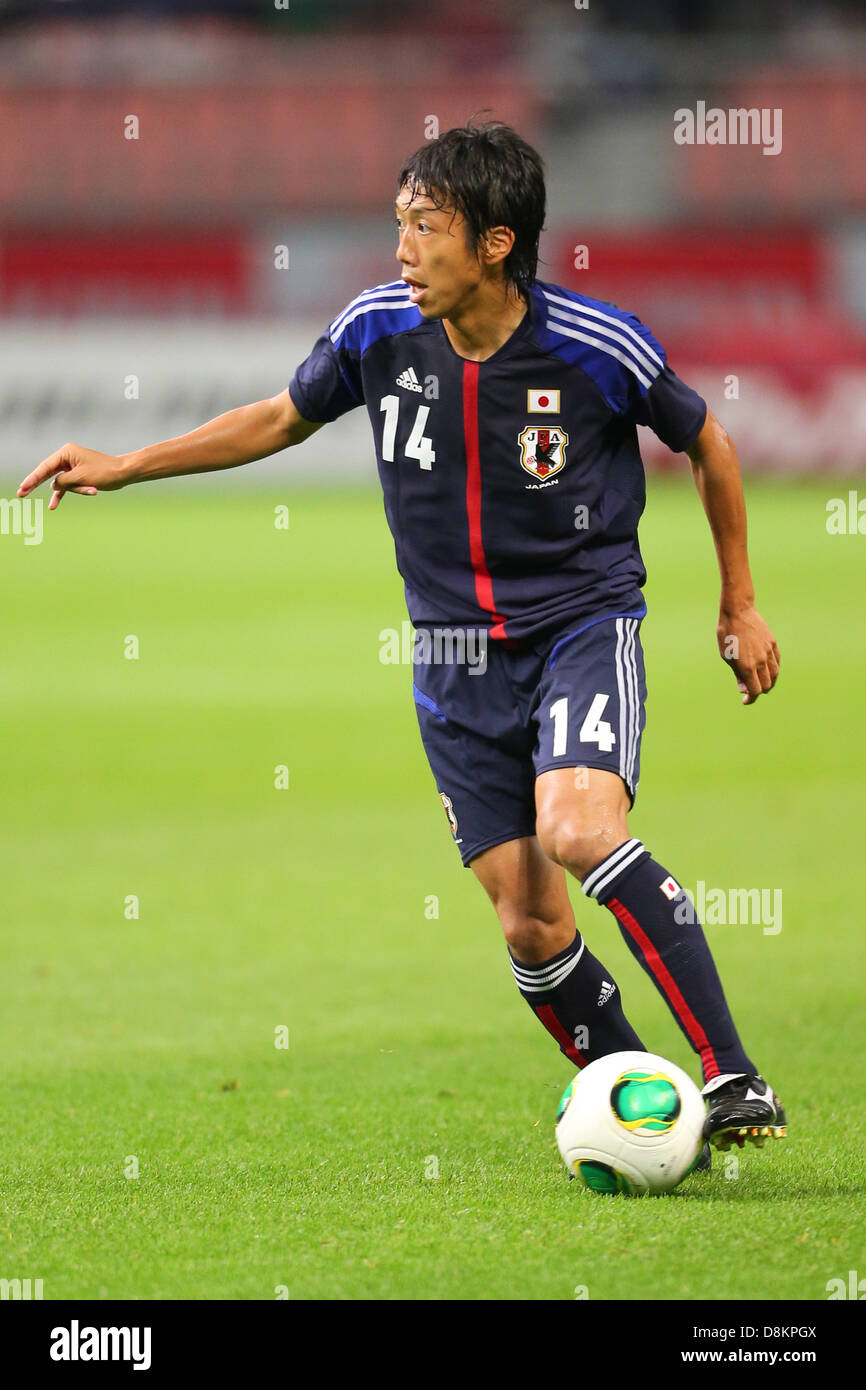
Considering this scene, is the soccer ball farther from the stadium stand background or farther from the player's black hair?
the stadium stand background

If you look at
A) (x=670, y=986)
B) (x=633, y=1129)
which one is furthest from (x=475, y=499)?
(x=633, y=1129)

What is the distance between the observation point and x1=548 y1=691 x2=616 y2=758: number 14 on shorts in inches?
167

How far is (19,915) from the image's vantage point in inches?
308

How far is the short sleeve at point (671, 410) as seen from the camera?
445 cm

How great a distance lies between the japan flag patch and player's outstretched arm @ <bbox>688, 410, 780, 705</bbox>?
14.8 inches

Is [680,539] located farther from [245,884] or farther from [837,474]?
[245,884]

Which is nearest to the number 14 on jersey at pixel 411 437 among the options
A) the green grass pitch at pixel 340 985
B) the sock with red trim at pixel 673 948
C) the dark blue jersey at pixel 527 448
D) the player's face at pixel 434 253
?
the dark blue jersey at pixel 527 448

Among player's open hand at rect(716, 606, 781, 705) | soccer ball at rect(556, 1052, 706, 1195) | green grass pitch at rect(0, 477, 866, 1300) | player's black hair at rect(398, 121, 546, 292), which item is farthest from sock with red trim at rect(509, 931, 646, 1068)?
player's black hair at rect(398, 121, 546, 292)

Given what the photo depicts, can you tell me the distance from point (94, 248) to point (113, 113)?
4816 mm

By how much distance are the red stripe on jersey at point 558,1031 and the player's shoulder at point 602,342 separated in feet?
5.21

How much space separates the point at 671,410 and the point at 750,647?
61 centimetres

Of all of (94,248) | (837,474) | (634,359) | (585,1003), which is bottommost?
(585,1003)
